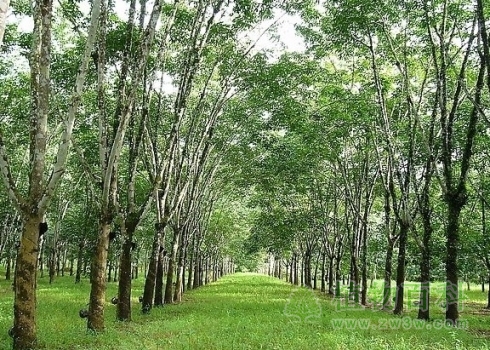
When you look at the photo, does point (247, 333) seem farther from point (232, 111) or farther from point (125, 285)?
point (232, 111)

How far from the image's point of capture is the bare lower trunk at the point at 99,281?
11734 millimetres

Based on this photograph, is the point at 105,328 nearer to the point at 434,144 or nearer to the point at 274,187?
the point at 434,144

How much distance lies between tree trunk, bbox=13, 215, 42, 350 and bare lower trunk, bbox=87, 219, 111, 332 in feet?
8.71

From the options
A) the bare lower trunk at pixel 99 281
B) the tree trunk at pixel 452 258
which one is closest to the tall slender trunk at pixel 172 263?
the bare lower trunk at pixel 99 281

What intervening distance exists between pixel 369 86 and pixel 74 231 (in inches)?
1265

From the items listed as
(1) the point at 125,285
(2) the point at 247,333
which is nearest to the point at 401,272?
(2) the point at 247,333

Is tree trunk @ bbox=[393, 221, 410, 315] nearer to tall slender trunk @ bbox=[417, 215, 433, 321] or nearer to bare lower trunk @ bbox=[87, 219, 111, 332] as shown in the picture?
tall slender trunk @ bbox=[417, 215, 433, 321]

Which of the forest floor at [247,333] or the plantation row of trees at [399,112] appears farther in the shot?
the plantation row of trees at [399,112]

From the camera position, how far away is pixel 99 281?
11844mm

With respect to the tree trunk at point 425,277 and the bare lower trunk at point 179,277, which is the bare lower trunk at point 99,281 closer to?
the tree trunk at point 425,277

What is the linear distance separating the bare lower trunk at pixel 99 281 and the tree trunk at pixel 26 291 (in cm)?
266

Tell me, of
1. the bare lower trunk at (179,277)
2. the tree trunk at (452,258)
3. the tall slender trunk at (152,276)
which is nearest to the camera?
the tree trunk at (452,258)

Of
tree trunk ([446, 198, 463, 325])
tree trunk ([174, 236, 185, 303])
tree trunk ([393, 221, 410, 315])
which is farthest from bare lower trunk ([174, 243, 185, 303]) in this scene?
tree trunk ([446, 198, 463, 325])

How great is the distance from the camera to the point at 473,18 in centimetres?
1482
